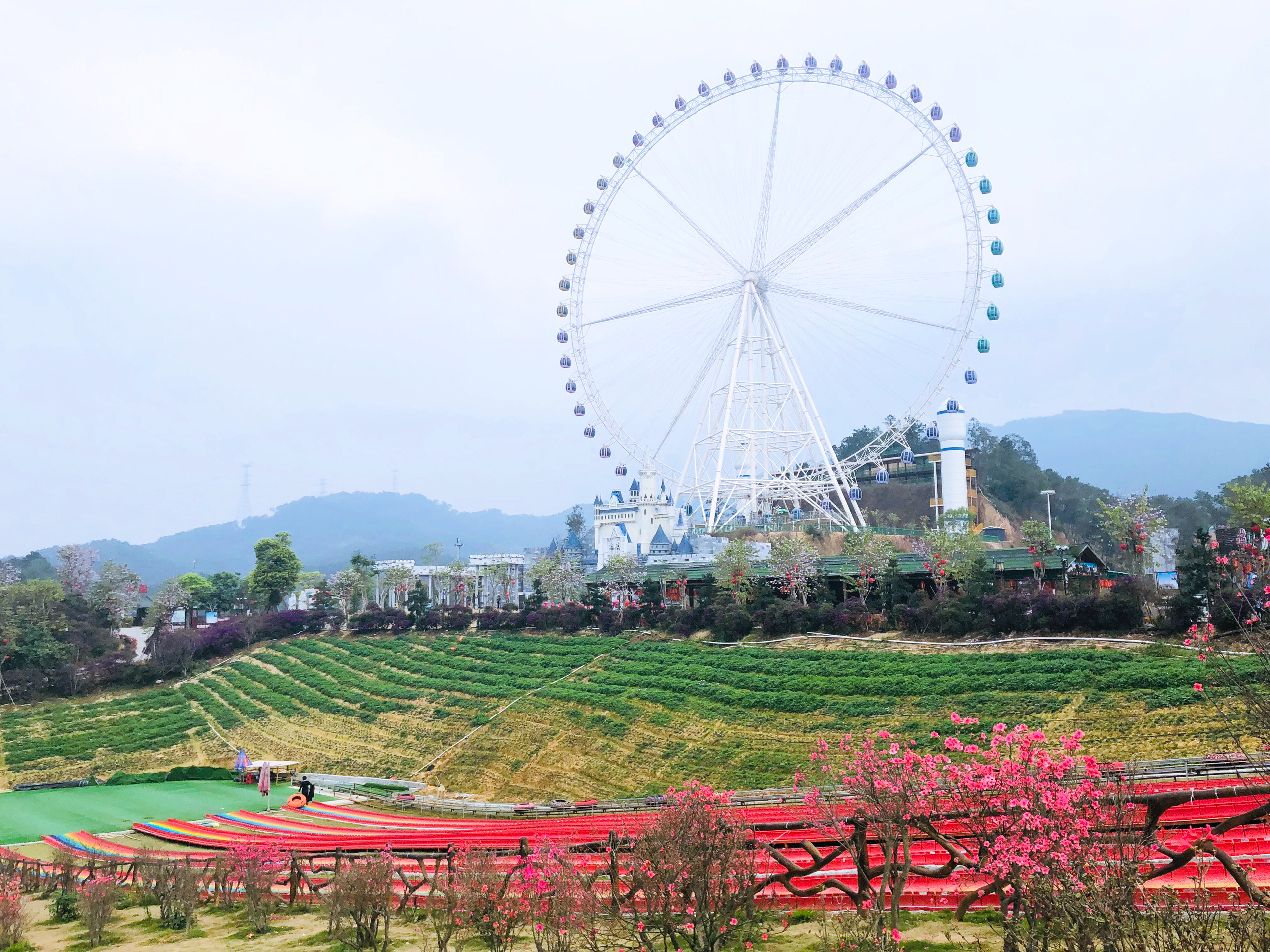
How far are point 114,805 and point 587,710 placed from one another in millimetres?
15705

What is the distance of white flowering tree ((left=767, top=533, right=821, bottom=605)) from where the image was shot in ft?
129

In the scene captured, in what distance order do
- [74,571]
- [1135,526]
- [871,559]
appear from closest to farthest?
[1135,526], [871,559], [74,571]

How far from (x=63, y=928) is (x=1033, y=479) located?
293 feet

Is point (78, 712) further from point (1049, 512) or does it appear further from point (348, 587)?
point (1049, 512)

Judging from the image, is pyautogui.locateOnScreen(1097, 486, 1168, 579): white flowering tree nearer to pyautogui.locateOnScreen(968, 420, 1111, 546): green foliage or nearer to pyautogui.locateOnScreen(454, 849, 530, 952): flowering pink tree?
pyautogui.locateOnScreen(454, 849, 530, 952): flowering pink tree

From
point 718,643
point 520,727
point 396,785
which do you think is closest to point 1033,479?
point 718,643

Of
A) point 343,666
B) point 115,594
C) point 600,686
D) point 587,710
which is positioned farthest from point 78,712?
point 587,710

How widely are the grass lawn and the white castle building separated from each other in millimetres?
42494

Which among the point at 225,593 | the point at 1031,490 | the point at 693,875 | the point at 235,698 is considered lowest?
the point at 235,698

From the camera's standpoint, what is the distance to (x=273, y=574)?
216 feet

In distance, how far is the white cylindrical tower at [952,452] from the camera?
201 ft

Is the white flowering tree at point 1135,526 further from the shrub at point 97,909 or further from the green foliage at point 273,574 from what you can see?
the green foliage at point 273,574

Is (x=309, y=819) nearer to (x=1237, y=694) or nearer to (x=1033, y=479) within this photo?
(x=1237, y=694)

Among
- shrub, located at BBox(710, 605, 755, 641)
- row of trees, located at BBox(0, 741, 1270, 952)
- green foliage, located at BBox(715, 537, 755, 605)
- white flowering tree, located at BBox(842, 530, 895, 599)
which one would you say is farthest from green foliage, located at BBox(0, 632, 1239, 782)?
row of trees, located at BBox(0, 741, 1270, 952)
